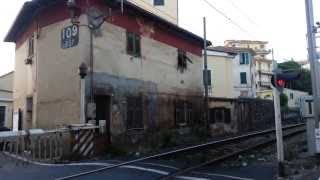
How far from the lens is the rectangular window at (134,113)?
72.5ft

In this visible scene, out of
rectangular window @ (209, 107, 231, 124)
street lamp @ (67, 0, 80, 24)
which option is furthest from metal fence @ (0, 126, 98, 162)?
rectangular window @ (209, 107, 231, 124)

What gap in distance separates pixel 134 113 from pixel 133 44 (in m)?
3.39

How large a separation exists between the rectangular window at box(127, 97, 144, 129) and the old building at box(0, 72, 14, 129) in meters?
12.6

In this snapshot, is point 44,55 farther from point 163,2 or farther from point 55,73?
point 163,2

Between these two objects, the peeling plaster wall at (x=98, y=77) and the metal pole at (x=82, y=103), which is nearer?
the metal pole at (x=82, y=103)

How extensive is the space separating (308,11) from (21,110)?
53.8 ft

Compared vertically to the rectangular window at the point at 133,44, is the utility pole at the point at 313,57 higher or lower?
lower

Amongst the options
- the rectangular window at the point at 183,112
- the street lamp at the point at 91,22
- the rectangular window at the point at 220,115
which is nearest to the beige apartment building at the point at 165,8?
the rectangular window at the point at 220,115

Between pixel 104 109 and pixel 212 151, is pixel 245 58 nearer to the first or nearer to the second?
pixel 104 109

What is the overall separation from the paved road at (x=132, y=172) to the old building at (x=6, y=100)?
19.4 m

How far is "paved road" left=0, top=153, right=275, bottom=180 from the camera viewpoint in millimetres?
11567

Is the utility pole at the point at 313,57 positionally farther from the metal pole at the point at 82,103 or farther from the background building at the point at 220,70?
the background building at the point at 220,70

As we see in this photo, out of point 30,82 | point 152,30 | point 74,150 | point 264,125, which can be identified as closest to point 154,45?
point 152,30

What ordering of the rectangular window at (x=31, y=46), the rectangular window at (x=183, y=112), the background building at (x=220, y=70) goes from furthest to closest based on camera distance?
the background building at (x=220, y=70)
the rectangular window at (x=183, y=112)
the rectangular window at (x=31, y=46)
